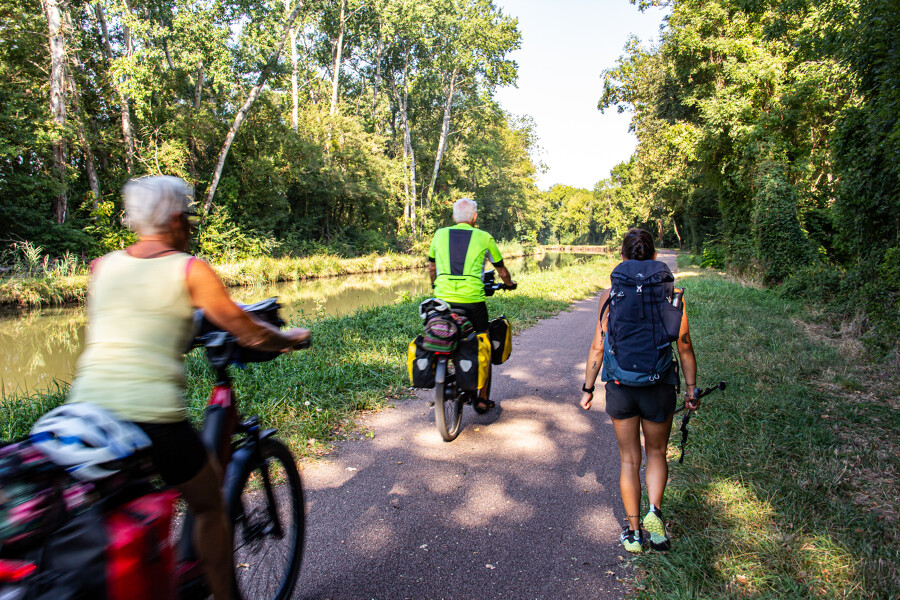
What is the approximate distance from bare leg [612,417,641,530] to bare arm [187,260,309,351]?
2.08 metres

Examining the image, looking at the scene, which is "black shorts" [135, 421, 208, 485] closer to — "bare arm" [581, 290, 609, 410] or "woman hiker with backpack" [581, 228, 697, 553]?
"woman hiker with backpack" [581, 228, 697, 553]

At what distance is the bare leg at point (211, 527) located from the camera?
1.84 meters

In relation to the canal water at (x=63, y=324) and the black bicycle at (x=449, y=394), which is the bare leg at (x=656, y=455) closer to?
the black bicycle at (x=449, y=394)

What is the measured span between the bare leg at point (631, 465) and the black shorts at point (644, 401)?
0.08 meters

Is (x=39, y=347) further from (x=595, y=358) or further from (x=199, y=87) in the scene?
(x=199, y=87)

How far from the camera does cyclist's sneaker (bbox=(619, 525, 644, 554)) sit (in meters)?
2.98

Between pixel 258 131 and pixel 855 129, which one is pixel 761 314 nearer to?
pixel 855 129

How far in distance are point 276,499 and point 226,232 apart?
24.4m

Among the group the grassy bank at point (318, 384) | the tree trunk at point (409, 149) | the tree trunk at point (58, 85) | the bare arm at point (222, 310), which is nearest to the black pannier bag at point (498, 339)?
the grassy bank at point (318, 384)

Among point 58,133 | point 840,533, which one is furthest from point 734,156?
point 58,133

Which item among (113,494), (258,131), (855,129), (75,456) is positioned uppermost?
(258,131)

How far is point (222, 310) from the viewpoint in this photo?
1808 millimetres

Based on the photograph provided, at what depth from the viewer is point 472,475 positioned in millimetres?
4000

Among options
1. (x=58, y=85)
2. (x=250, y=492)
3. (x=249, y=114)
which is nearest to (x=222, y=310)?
(x=250, y=492)
